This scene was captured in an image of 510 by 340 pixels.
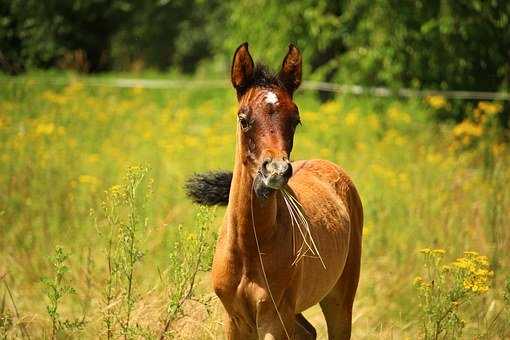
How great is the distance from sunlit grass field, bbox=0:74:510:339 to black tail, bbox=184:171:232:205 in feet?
0.64

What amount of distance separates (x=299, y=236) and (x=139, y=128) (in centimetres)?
725

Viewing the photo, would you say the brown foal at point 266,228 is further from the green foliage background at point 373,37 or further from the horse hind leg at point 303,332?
the green foliage background at point 373,37

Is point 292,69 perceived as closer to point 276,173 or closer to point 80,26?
point 276,173

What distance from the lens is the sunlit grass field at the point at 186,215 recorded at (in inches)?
219

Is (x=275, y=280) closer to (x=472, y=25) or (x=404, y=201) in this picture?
(x=404, y=201)

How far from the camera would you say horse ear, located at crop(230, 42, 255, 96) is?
458 centimetres

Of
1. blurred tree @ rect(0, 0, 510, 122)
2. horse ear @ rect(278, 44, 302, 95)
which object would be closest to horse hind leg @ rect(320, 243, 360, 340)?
horse ear @ rect(278, 44, 302, 95)

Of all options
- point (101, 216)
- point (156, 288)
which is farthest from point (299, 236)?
point (101, 216)

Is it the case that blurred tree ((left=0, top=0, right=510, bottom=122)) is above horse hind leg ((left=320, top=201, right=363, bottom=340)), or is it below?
above

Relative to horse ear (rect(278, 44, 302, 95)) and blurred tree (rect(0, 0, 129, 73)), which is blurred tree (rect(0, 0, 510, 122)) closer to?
blurred tree (rect(0, 0, 129, 73))

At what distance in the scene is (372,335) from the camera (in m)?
6.49

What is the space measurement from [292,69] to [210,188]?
104cm

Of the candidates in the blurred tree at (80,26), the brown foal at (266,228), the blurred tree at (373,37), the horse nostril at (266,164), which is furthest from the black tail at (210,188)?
the blurred tree at (80,26)

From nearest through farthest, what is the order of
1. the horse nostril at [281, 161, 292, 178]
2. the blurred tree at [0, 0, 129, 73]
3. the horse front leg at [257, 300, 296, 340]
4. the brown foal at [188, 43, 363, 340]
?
1. the horse nostril at [281, 161, 292, 178]
2. the brown foal at [188, 43, 363, 340]
3. the horse front leg at [257, 300, 296, 340]
4. the blurred tree at [0, 0, 129, 73]
